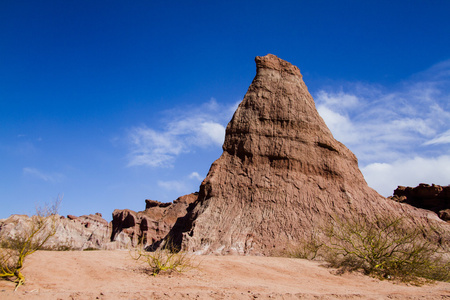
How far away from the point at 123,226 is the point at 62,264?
153 ft

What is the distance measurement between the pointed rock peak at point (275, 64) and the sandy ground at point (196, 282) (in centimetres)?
2175

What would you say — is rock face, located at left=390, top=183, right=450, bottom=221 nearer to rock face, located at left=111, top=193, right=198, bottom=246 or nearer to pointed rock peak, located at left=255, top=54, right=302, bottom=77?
pointed rock peak, located at left=255, top=54, right=302, bottom=77

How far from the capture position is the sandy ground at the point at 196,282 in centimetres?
848

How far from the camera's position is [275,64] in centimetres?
3281

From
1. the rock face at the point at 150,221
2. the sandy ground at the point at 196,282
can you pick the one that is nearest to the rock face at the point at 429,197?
the sandy ground at the point at 196,282

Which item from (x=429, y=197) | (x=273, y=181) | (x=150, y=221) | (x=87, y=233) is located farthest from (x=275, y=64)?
(x=87, y=233)

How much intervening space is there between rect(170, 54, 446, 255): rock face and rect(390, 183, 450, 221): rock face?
14.1 m

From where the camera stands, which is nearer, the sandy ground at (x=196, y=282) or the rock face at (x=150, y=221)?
the sandy ground at (x=196, y=282)

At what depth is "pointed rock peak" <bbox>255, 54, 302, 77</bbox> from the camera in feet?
107

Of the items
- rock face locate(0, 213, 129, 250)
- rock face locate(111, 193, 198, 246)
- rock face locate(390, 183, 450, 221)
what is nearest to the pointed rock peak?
rock face locate(390, 183, 450, 221)

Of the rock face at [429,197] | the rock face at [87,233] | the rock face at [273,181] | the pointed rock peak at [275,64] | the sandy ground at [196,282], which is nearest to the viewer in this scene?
the sandy ground at [196,282]

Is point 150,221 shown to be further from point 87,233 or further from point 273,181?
point 273,181

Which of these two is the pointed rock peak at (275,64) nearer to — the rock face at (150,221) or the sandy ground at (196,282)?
the sandy ground at (196,282)

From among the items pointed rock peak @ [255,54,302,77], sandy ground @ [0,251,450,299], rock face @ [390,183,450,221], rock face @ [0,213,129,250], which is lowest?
sandy ground @ [0,251,450,299]
